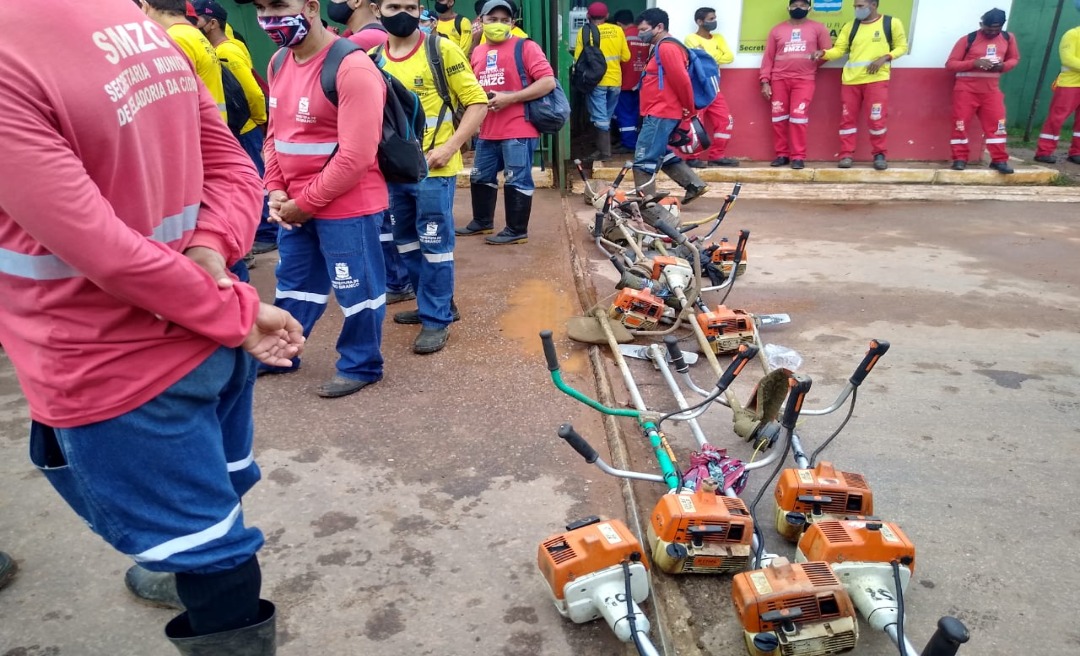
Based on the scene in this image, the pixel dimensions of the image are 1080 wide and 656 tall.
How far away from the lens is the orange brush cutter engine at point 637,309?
4.12 meters

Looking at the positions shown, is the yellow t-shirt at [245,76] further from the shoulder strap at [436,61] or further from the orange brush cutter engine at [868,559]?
the orange brush cutter engine at [868,559]

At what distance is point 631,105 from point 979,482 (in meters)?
8.30

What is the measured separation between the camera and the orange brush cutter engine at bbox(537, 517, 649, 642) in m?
1.99

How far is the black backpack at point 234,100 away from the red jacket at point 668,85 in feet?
11.2

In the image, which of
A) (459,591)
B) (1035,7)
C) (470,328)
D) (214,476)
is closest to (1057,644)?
(459,591)

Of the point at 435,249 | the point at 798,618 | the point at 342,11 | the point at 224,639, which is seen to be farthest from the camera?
the point at 342,11

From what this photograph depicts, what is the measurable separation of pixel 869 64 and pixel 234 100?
676 cm

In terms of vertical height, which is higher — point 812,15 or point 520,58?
point 812,15

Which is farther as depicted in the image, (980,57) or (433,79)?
(980,57)

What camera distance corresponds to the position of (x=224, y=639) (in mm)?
1444

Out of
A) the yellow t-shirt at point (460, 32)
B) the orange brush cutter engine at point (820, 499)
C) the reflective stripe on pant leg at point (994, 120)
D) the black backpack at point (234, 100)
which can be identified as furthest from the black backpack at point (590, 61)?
the orange brush cutter engine at point (820, 499)

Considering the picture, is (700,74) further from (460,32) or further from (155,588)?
(155,588)

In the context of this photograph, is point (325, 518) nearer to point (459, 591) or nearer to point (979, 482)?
point (459, 591)

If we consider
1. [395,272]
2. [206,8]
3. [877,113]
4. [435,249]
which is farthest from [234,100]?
[877,113]
